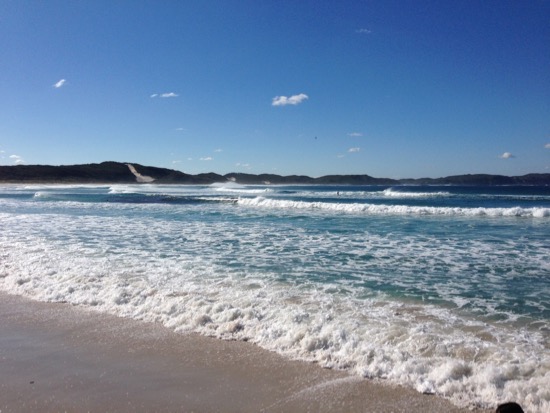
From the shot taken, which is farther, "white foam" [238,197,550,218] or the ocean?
"white foam" [238,197,550,218]

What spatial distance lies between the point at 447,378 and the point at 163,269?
6.09m

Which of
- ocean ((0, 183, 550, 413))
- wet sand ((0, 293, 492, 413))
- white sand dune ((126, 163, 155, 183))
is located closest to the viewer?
wet sand ((0, 293, 492, 413))

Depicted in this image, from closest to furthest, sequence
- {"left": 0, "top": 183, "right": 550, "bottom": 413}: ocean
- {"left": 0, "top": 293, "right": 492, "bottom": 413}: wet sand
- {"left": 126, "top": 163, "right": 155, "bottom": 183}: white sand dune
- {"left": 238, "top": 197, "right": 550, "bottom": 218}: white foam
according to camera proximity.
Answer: {"left": 0, "top": 293, "right": 492, "bottom": 413}: wet sand
{"left": 0, "top": 183, "right": 550, "bottom": 413}: ocean
{"left": 238, "top": 197, "right": 550, "bottom": 218}: white foam
{"left": 126, "top": 163, "right": 155, "bottom": 183}: white sand dune

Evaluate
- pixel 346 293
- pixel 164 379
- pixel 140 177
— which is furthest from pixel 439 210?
pixel 140 177

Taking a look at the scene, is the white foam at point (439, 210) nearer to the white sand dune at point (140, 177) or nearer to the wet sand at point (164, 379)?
the wet sand at point (164, 379)

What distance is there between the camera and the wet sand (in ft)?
11.5

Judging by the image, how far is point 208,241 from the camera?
40.6 ft

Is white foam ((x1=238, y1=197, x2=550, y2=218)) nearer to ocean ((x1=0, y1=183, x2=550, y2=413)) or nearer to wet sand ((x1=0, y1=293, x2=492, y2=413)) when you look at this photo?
ocean ((x1=0, y1=183, x2=550, y2=413))

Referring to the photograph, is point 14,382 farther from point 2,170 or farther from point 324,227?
point 2,170

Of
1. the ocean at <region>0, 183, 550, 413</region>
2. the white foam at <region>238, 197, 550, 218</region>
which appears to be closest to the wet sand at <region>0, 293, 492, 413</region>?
the ocean at <region>0, 183, 550, 413</region>

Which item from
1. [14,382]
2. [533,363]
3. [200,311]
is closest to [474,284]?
[533,363]

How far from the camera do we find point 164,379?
13.0ft

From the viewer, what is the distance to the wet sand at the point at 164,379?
11.5ft

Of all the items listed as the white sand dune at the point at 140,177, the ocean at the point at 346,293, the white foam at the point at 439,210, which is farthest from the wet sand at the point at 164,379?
the white sand dune at the point at 140,177
